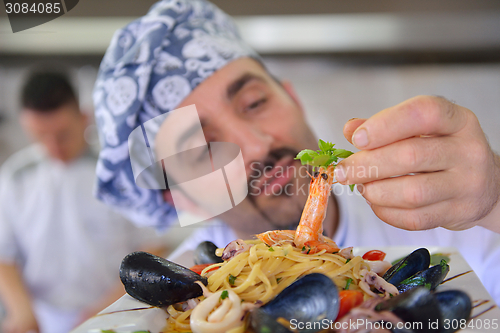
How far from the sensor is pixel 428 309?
614 mm

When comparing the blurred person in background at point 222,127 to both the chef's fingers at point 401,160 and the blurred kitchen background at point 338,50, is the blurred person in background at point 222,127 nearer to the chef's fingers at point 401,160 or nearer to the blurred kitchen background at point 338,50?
the chef's fingers at point 401,160

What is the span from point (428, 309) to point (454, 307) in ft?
0.32

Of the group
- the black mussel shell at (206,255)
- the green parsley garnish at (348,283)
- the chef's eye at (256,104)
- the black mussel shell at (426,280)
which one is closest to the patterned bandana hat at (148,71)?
the chef's eye at (256,104)

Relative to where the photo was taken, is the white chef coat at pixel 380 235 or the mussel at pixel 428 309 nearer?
the mussel at pixel 428 309

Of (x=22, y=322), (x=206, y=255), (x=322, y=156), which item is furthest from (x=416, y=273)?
(x=22, y=322)

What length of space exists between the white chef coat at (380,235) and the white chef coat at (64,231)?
3.72 ft

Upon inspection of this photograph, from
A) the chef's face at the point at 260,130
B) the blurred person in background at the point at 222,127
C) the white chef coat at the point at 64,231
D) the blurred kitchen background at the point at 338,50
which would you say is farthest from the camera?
the white chef coat at the point at 64,231

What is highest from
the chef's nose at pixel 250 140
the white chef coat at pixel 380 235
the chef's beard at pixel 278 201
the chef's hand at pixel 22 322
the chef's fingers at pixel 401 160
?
the chef's fingers at pixel 401 160

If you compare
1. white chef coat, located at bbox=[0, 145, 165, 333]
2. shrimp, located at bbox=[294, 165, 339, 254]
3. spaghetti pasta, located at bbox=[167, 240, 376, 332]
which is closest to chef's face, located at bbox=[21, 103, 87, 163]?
white chef coat, located at bbox=[0, 145, 165, 333]

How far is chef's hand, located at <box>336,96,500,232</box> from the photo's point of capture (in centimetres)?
73

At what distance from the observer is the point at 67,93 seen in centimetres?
272

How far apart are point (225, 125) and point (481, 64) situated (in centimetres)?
274

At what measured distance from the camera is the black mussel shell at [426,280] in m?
0.80

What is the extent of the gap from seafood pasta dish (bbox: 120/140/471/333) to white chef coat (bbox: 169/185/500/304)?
21.8 inches
